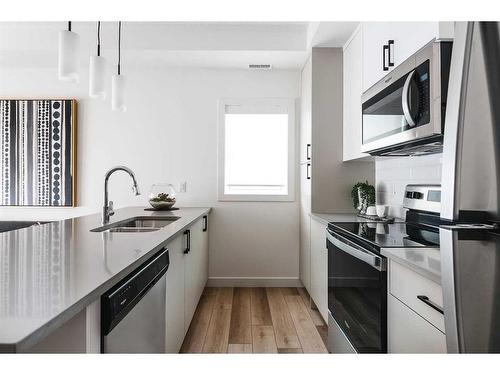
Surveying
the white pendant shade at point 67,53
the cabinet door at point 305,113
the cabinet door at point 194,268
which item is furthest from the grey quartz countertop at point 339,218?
the white pendant shade at point 67,53

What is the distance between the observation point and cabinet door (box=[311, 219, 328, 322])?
238 cm

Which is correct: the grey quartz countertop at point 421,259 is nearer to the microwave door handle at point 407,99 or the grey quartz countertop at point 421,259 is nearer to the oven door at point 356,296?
the oven door at point 356,296

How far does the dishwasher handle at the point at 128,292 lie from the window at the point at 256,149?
2.17m

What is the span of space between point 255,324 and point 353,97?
1.90 metres

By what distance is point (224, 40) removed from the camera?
3.05 metres

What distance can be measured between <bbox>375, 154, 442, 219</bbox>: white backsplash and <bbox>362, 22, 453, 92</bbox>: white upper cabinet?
1.90 feet

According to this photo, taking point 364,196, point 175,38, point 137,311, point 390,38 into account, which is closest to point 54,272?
point 137,311

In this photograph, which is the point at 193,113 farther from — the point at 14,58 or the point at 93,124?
the point at 14,58

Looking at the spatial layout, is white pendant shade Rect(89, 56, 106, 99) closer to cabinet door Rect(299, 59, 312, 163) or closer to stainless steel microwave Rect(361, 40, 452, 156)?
stainless steel microwave Rect(361, 40, 452, 156)

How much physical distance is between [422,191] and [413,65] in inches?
→ 28.5

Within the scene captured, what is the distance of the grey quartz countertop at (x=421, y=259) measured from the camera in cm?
97

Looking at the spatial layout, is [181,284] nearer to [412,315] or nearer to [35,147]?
[412,315]

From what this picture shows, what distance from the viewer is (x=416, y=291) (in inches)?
44.1
